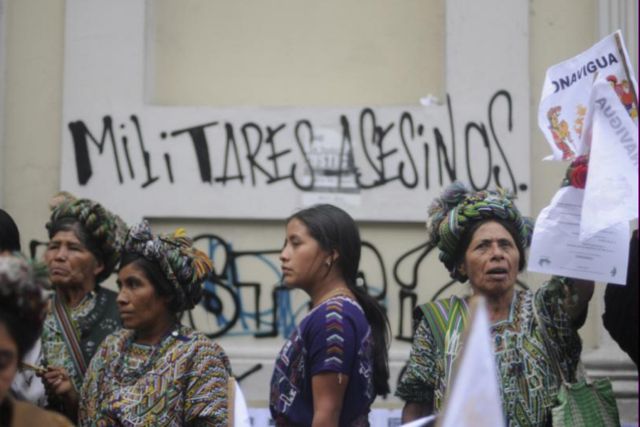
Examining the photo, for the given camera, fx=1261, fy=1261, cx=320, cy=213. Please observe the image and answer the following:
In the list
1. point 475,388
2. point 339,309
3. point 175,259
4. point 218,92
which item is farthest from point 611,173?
point 218,92

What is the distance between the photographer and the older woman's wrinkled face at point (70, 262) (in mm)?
5617

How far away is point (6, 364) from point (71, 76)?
4449 mm

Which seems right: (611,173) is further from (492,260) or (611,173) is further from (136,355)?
(136,355)

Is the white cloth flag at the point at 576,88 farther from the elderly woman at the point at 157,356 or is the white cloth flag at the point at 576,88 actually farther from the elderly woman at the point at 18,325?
the elderly woman at the point at 18,325

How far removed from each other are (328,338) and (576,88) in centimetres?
129

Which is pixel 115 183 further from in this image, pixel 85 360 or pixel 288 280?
pixel 288 280

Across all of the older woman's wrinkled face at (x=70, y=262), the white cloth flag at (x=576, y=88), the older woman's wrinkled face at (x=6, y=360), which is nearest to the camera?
the older woman's wrinkled face at (x=6, y=360)

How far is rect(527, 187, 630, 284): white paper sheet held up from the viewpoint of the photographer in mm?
4430

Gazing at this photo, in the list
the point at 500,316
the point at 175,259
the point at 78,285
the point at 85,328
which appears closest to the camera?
the point at 500,316

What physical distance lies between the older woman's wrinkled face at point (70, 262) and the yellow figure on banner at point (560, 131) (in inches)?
88.3

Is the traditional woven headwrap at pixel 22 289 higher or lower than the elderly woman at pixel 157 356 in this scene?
higher

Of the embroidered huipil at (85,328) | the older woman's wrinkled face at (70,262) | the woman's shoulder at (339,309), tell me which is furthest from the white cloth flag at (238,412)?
the older woman's wrinkled face at (70,262)

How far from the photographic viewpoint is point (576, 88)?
457 centimetres

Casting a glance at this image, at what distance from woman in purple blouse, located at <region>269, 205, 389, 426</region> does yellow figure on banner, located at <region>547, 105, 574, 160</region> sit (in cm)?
91
